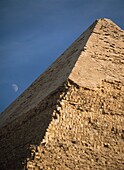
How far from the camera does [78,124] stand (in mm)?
7961

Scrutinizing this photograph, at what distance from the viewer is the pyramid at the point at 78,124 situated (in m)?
7.47

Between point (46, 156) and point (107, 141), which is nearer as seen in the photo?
point (46, 156)

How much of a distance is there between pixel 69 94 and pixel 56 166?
81.6 inches

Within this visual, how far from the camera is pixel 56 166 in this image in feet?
23.9

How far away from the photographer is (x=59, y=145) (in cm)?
754

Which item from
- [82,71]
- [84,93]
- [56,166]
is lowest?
[56,166]

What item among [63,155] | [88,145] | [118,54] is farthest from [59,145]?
[118,54]

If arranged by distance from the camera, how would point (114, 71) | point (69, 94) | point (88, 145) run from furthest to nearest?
1. point (114, 71)
2. point (69, 94)
3. point (88, 145)

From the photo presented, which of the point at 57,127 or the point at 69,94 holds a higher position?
the point at 69,94

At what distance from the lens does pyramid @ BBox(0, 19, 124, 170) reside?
7.47 m

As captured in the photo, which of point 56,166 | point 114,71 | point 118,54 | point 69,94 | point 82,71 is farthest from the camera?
point 118,54

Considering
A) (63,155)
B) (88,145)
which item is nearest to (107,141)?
(88,145)

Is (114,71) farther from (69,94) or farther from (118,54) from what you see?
(69,94)

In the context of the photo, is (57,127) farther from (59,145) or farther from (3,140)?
(3,140)
